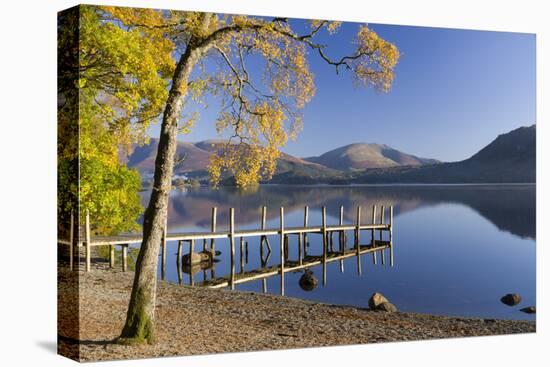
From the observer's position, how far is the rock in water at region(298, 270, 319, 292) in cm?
1992

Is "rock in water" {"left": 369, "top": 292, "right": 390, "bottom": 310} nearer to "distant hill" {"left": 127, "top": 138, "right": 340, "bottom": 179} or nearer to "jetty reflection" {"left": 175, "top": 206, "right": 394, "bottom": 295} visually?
"jetty reflection" {"left": 175, "top": 206, "right": 394, "bottom": 295}

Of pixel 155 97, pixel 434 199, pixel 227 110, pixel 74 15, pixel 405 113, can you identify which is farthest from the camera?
pixel 434 199

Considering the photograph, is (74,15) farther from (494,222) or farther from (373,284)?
(494,222)

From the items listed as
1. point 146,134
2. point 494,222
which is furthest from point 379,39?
point 494,222

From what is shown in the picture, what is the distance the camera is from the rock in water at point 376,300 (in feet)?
51.0

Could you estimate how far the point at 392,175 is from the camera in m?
16.1

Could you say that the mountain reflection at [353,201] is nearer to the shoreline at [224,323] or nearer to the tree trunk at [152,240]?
the shoreline at [224,323]

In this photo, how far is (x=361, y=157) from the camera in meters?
14.4

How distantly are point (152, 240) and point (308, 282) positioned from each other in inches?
400

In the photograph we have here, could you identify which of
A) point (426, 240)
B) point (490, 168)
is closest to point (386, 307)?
point (490, 168)

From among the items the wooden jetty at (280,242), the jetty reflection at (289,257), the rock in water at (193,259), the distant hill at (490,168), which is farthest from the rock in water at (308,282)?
the distant hill at (490,168)

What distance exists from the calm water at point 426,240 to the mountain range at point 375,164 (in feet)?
1.10

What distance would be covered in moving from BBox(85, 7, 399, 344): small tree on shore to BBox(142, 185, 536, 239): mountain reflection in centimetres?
114

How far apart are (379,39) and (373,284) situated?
603 cm
